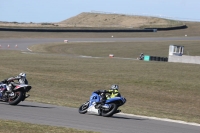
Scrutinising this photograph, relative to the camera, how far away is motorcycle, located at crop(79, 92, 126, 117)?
53.8ft

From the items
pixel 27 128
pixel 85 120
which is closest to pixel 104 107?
pixel 85 120

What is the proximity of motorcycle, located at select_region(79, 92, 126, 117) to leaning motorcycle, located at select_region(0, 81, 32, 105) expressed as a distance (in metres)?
2.01

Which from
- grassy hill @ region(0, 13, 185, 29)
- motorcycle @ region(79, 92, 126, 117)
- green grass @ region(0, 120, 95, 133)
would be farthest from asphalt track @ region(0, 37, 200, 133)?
grassy hill @ region(0, 13, 185, 29)

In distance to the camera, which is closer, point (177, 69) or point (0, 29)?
point (177, 69)

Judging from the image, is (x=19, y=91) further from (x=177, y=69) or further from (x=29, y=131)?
(x=177, y=69)

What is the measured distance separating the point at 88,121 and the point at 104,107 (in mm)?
1576

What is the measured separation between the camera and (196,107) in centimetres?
2484

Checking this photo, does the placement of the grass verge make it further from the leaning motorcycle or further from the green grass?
the green grass

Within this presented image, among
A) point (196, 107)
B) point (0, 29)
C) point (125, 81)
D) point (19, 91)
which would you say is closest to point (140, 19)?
point (0, 29)

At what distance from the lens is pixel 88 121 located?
15172 mm

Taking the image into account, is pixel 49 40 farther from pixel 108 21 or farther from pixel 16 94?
pixel 16 94

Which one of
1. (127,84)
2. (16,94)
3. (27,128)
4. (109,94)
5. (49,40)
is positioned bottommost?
(49,40)

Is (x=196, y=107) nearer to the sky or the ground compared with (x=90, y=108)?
nearer to the ground

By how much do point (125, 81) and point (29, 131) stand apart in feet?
68.7
